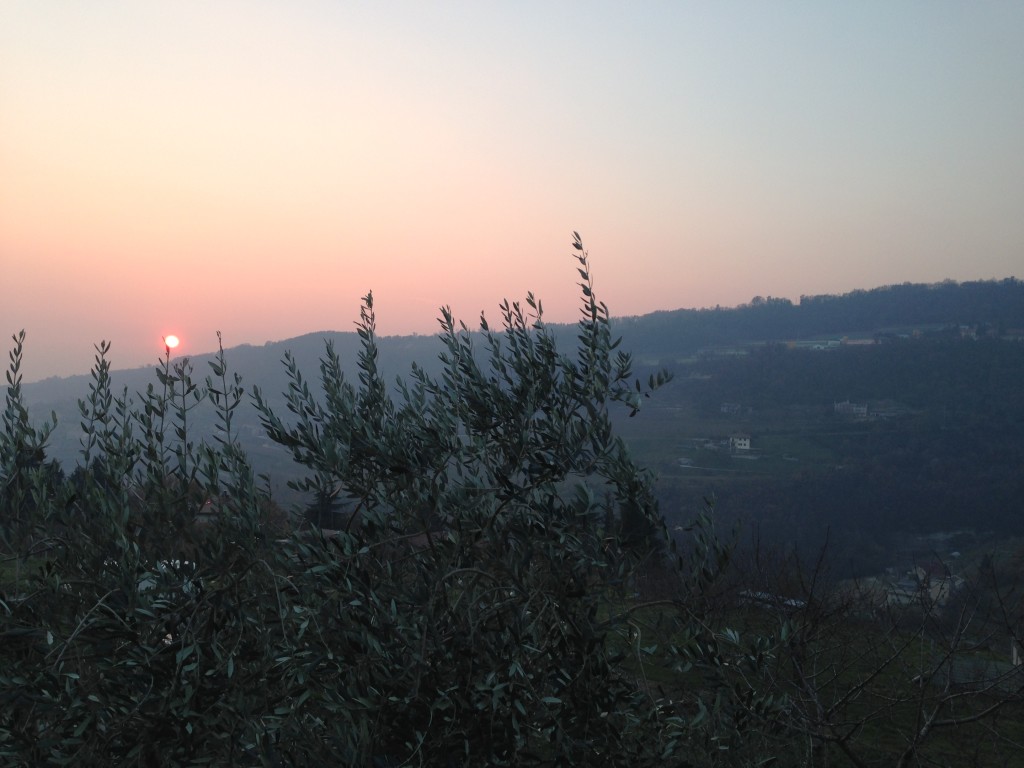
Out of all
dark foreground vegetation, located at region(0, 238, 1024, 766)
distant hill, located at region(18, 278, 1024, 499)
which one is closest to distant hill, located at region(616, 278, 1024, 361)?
distant hill, located at region(18, 278, 1024, 499)

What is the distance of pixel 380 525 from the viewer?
4918 millimetres

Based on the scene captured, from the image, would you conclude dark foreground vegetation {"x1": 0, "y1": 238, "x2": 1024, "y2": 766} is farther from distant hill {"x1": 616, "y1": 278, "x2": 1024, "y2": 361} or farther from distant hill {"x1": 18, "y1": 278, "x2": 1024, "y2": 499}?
distant hill {"x1": 616, "y1": 278, "x2": 1024, "y2": 361}

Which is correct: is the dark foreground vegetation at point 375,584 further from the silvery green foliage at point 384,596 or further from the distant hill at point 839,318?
the distant hill at point 839,318

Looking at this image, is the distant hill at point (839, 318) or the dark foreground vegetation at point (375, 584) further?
the distant hill at point (839, 318)

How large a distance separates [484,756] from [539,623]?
2.51ft

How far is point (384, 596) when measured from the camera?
14.9 feet

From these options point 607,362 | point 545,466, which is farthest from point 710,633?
point 607,362

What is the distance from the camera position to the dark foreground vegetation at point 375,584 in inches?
169

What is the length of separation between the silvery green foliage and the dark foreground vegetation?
17 mm

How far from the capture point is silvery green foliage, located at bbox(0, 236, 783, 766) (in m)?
4.28

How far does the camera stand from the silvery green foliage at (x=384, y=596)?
4.28 m

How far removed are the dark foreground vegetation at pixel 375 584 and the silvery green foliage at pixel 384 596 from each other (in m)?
0.02

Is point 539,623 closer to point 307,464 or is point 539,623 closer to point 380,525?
point 380,525

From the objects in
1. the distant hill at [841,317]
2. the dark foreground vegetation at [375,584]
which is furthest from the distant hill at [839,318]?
the dark foreground vegetation at [375,584]
